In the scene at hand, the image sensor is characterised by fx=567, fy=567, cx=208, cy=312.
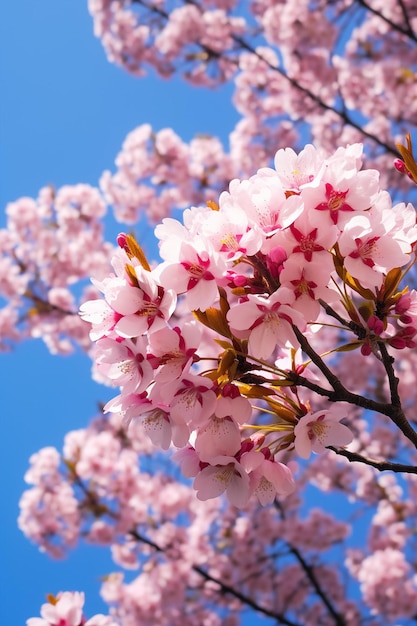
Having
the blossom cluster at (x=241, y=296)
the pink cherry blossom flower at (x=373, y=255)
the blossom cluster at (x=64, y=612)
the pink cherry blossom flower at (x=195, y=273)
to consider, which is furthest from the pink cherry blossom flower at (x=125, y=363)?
the blossom cluster at (x=64, y=612)

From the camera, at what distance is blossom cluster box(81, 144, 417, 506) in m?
1.00

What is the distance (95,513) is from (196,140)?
503cm

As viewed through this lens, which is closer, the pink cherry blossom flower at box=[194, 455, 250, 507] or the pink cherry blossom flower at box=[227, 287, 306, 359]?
the pink cherry blossom flower at box=[227, 287, 306, 359]

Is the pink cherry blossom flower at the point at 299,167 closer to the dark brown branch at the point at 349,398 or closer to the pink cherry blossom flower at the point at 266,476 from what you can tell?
the dark brown branch at the point at 349,398

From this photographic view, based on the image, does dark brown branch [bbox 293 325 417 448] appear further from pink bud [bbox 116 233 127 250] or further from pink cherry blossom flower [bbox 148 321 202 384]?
pink bud [bbox 116 233 127 250]

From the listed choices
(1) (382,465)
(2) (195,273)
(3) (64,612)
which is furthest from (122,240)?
(3) (64,612)

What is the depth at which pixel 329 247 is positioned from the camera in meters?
1.01

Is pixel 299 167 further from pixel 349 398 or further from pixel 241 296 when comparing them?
pixel 349 398

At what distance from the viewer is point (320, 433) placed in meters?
1.13

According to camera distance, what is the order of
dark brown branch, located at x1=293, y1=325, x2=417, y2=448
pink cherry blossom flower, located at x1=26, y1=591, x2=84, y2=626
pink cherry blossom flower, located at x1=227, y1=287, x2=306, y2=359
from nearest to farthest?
pink cherry blossom flower, located at x1=227, y1=287, x2=306, y2=359 → dark brown branch, located at x1=293, y1=325, x2=417, y2=448 → pink cherry blossom flower, located at x1=26, y1=591, x2=84, y2=626

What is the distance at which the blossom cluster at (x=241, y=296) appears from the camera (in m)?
1.00

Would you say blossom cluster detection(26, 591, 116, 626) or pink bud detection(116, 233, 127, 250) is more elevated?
pink bud detection(116, 233, 127, 250)

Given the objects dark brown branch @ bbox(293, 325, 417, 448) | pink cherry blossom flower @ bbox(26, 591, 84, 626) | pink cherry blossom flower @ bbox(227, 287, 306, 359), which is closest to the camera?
pink cherry blossom flower @ bbox(227, 287, 306, 359)

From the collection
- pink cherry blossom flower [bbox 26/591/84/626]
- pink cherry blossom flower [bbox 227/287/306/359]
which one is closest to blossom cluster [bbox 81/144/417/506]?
pink cherry blossom flower [bbox 227/287/306/359]
